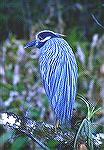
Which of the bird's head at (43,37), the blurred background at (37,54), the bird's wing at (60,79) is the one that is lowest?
the bird's wing at (60,79)

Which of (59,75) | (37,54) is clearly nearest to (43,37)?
(59,75)

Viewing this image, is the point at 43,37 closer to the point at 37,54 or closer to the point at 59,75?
the point at 59,75

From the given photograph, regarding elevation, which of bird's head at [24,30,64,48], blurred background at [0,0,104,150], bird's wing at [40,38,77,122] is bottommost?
bird's wing at [40,38,77,122]

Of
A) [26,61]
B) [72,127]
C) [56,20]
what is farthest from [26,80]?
[72,127]

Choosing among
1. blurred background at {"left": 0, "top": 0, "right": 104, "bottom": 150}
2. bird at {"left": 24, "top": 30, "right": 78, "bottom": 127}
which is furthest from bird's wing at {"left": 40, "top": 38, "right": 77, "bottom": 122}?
blurred background at {"left": 0, "top": 0, "right": 104, "bottom": 150}

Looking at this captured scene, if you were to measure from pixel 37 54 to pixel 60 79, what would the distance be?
1322 mm

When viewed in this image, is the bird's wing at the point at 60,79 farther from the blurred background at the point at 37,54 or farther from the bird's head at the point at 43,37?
the blurred background at the point at 37,54

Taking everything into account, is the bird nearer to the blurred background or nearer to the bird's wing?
the bird's wing

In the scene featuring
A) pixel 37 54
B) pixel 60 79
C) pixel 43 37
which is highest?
pixel 37 54

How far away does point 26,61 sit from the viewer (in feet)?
9.85

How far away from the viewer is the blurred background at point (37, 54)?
2.62m

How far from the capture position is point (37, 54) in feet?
7.96

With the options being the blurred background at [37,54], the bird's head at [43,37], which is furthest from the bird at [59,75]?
the blurred background at [37,54]

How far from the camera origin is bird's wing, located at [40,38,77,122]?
3.66 ft
